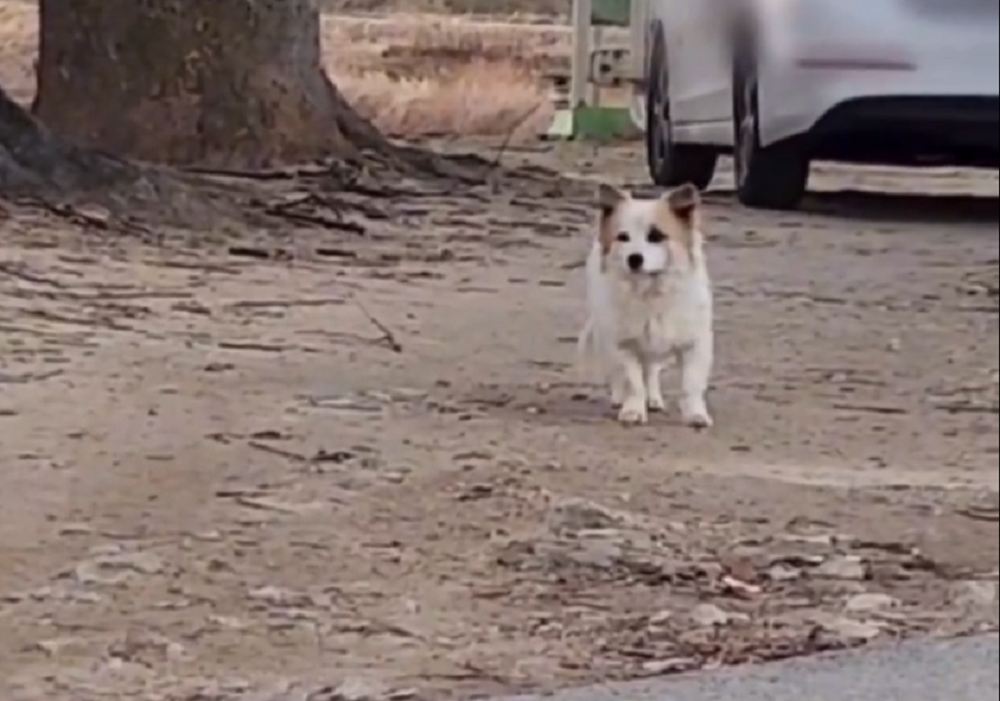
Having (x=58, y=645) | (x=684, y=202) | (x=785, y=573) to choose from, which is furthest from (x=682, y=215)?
(x=58, y=645)

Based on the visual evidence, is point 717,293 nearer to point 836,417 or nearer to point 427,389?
point 836,417

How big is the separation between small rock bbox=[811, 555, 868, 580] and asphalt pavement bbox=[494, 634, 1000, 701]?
8 cm

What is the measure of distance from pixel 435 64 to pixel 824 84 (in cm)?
57

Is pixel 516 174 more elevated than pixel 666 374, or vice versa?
pixel 516 174

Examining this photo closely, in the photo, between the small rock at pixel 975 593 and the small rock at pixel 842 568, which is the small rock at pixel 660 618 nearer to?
the small rock at pixel 842 568

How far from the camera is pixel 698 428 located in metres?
2.24

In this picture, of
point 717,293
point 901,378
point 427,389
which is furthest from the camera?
point 427,389

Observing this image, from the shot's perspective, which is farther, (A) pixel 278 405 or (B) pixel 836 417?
(A) pixel 278 405

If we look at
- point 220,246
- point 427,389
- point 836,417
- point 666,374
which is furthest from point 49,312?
point 836,417

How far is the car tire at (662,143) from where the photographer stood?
2037 mm

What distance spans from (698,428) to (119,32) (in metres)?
0.67

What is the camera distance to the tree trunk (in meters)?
2.20

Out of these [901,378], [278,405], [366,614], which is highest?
[901,378]

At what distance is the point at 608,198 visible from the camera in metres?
2.14
